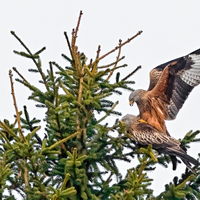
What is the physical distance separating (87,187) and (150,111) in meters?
2.89

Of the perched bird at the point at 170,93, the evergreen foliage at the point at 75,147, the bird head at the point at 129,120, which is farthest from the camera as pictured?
the perched bird at the point at 170,93

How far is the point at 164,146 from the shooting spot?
612 cm

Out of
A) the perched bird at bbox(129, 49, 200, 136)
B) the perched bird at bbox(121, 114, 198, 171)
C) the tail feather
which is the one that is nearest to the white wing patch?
the perched bird at bbox(129, 49, 200, 136)

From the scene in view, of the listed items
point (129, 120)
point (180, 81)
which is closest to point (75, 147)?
point (129, 120)

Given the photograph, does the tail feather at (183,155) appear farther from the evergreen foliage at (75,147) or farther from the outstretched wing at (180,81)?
the outstretched wing at (180,81)

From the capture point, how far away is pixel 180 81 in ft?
24.8

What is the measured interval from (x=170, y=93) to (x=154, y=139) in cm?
156

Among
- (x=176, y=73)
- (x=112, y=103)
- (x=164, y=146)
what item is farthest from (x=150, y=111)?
(x=112, y=103)

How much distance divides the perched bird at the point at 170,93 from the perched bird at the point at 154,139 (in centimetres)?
94

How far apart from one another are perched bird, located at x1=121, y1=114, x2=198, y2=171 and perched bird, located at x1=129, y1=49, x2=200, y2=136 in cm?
94

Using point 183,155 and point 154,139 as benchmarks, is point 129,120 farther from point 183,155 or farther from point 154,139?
point 183,155

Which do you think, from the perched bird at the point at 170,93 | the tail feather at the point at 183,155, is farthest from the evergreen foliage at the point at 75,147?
the perched bird at the point at 170,93

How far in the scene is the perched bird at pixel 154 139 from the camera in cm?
584

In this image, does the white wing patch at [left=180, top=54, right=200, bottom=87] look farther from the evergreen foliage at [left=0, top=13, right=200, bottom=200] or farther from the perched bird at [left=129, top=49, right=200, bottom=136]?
the evergreen foliage at [left=0, top=13, right=200, bottom=200]
